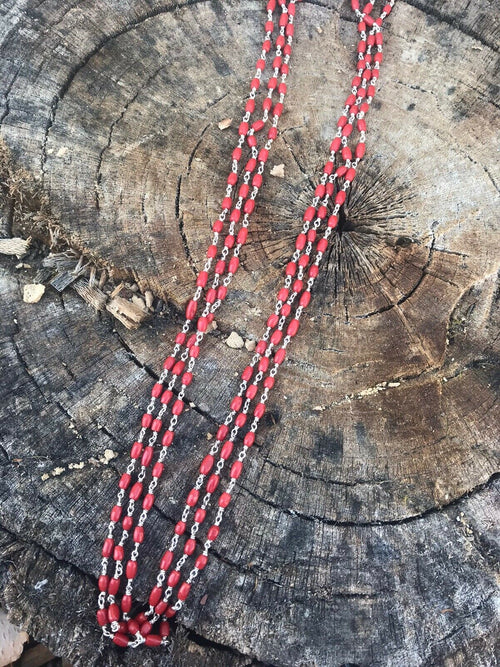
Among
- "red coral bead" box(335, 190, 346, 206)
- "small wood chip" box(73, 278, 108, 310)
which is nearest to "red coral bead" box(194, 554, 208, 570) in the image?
"small wood chip" box(73, 278, 108, 310)

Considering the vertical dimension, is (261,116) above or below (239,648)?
above

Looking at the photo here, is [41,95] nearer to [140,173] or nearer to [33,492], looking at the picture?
[140,173]

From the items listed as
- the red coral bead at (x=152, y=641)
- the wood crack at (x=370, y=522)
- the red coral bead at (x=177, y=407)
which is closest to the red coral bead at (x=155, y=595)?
the red coral bead at (x=152, y=641)

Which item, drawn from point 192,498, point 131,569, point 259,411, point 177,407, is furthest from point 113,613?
point 259,411

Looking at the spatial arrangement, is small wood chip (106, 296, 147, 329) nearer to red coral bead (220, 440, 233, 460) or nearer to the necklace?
the necklace

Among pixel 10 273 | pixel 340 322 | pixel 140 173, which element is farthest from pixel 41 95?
pixel 340 322

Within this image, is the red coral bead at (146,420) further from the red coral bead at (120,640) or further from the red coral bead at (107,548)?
the red coral bead at (120,640)
